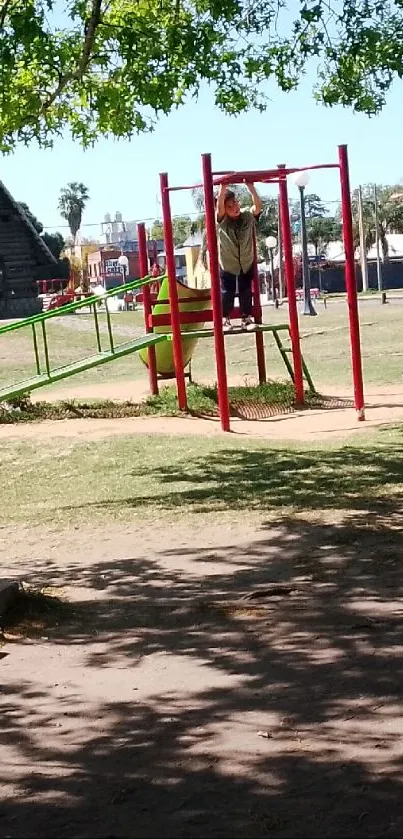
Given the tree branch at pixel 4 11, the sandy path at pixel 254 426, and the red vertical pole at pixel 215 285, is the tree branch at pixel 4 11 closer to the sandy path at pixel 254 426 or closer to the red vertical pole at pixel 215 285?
the red vertical pole at pixel 215 285

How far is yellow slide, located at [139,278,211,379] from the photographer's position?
726 inches

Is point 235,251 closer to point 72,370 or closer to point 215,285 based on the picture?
point 215,285

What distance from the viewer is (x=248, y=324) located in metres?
17.3

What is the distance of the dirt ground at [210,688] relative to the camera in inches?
167

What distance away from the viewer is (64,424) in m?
17.0

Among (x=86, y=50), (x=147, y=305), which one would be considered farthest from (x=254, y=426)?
(x=86, y=50)

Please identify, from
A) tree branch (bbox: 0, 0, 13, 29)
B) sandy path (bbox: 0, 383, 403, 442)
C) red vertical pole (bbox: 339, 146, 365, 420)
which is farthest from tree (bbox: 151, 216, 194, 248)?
tree branch (bbox: 0, 0, 13, 29)

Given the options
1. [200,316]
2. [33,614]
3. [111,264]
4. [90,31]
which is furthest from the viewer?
[111,264]

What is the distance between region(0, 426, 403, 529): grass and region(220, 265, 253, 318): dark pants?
10.2ft

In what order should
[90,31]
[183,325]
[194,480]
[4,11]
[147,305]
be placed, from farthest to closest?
[183,325] → [147,305] → [90,31] → [194,480] → [4,11]

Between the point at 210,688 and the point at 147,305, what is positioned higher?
the point at 147,305

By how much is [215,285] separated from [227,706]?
34.6 feet

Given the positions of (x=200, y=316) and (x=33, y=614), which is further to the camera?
(x=200, y=316)

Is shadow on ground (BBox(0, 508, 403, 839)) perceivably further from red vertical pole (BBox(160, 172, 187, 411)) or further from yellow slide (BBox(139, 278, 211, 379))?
yellow slide (BBox(139, 278, 211, 379))
